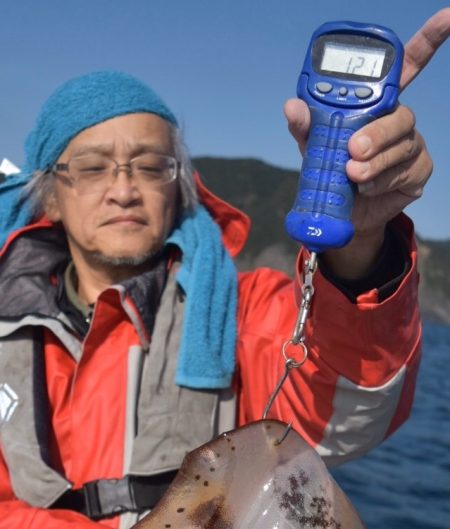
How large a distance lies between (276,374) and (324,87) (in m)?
1.28

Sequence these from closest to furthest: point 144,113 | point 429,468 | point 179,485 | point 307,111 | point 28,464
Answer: point 179,485 → point 307,111 → point 28,464 → point 144,113 → point 429,468

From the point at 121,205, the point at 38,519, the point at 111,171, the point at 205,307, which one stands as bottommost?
the point at 38,519

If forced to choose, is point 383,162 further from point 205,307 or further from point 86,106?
point 86,106

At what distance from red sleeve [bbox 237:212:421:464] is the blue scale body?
17.7 inches

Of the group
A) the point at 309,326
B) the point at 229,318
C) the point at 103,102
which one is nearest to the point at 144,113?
the point at 103,102

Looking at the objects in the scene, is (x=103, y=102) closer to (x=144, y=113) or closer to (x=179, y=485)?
(x=144, y=113)

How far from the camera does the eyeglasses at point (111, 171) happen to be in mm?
3588

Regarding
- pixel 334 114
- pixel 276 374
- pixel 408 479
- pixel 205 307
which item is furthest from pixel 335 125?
pixel 408 479

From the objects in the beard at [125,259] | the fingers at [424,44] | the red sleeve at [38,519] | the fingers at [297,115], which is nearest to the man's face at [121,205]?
the beard at [125,259]

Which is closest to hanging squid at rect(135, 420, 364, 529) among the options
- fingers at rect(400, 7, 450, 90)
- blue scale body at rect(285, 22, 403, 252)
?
blue scale body at rect(285, 22, 403, 252)

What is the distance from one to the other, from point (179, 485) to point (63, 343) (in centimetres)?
173

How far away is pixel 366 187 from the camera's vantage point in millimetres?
2135

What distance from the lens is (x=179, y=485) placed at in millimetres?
1881

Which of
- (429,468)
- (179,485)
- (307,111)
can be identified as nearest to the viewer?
(179,485)
